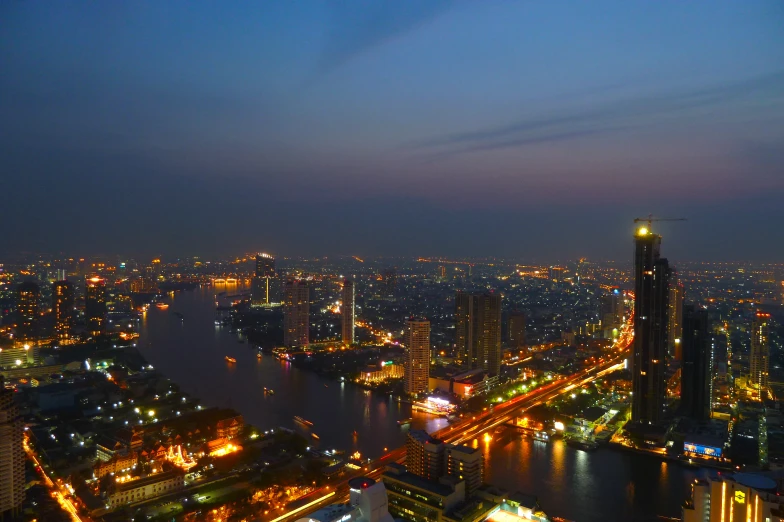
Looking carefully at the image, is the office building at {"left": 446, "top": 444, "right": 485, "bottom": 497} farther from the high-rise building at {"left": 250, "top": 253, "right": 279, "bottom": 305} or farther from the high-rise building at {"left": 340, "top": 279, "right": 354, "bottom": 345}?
the high-rise building at {"left": 250, "top": 253, "right": 279, "bottom": 305}

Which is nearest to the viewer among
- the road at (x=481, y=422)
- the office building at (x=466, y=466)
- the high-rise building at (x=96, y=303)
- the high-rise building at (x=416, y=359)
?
the office building at (x=466, y=466)

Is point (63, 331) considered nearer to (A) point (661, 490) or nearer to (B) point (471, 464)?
(B) point (471, 464)

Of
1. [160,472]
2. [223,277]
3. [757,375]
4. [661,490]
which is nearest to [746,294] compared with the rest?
[757,375]

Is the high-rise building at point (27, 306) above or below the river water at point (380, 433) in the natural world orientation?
above

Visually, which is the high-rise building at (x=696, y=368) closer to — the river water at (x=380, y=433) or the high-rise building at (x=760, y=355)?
the high-rise building at (x=760, y=355)

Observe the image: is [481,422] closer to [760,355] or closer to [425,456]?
[425,456]

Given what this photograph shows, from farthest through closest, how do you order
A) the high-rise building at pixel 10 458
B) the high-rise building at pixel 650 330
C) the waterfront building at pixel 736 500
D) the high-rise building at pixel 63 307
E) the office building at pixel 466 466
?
the high-rise building at pixel 63 307
the high-rise building at pixel 650 330
the office building at pixel 466 466
the high-rise building at pixel 10 458
the waterfront building at pixel 736 500

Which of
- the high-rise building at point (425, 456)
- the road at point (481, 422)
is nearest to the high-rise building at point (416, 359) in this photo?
the road at point (481, 422)
